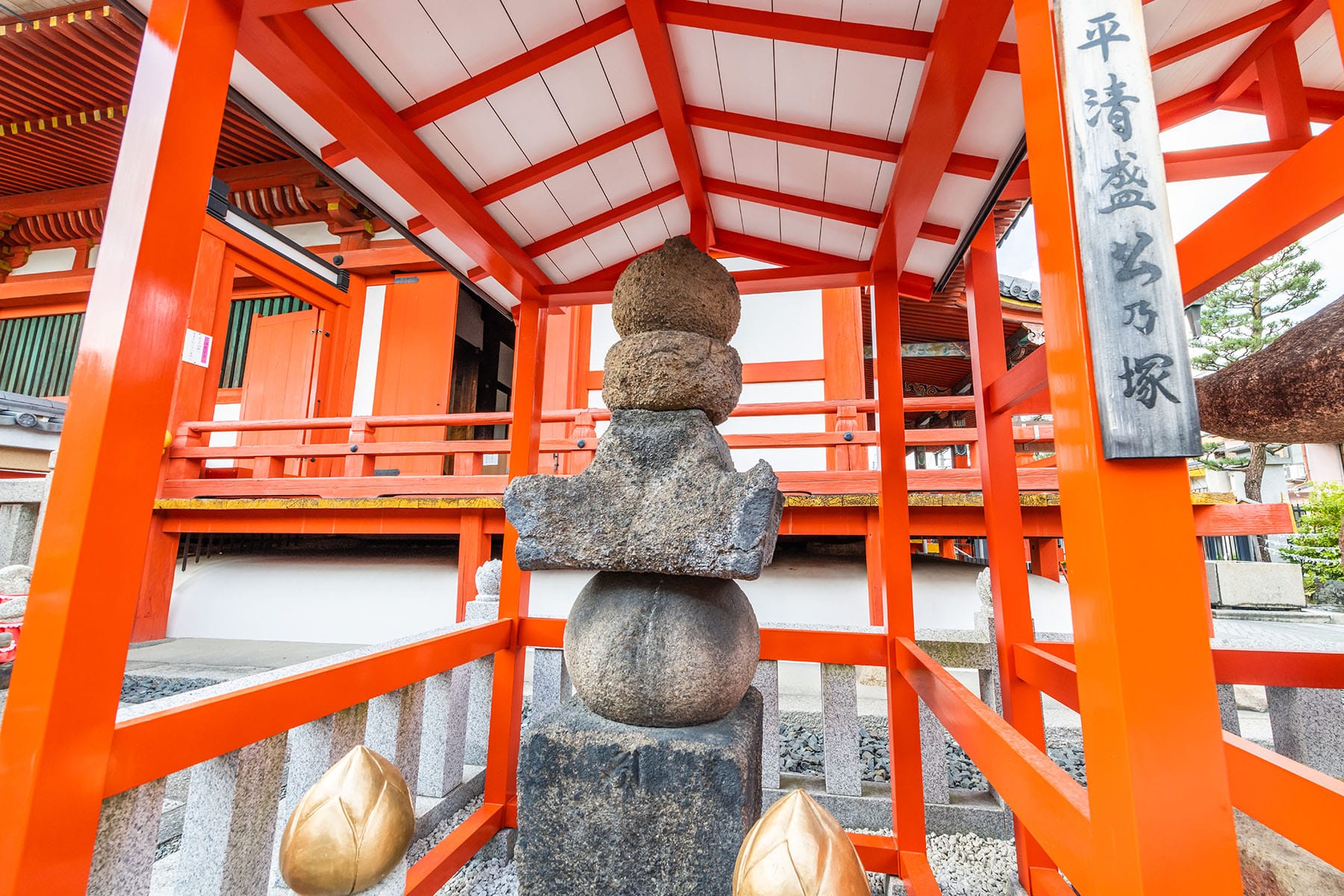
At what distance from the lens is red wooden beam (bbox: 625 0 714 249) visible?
1573 mm

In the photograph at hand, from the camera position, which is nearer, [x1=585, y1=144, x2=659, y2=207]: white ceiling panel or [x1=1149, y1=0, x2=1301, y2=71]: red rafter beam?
[x1=1149, y1=0, x2=1301, y2=71]: red rafter beam

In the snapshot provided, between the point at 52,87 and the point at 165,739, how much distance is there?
7.64m

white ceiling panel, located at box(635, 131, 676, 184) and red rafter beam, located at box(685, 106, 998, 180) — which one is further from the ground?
white ceiling panel, located at box(635, 131, 676, 184)

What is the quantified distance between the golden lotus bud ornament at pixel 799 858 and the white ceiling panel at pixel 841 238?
6.83ft

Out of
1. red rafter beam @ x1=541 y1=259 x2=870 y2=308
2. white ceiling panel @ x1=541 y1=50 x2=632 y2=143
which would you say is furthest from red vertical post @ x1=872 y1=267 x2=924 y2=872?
white ceiling panel @ x1=541 y1=50 x2=632 y2=143

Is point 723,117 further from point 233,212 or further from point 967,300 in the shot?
point 233,212

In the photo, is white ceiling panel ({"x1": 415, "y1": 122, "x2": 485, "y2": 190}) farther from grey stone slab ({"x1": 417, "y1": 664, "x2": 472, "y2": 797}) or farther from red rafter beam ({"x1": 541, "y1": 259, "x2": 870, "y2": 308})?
grey stone slab ({"x1": 417, "y1": 664, "x2": 472, "y2": 797})

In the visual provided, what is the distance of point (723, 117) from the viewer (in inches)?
76.2

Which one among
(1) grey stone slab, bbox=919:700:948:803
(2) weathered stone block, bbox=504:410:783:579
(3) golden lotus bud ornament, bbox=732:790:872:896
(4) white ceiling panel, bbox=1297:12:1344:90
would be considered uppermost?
(4) white ceiling panel, bbox=1297:12:1344:90

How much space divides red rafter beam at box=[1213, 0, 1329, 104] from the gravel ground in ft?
10.5

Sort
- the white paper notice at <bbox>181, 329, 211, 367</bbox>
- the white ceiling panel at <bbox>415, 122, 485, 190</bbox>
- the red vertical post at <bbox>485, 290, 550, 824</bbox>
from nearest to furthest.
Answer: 1. the white ceiling panel at <bbox>415, 122, 485, 190</bbox>
2. the red vertical post at <bbox>485, 290, 550, 824</bbox>
3. the white paper notice at <bbox>181, 329, 211, 367</bbox>

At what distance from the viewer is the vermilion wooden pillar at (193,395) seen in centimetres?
517

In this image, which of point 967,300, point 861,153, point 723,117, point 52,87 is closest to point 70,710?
point 723,117

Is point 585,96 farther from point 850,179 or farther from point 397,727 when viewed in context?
point 397,727
